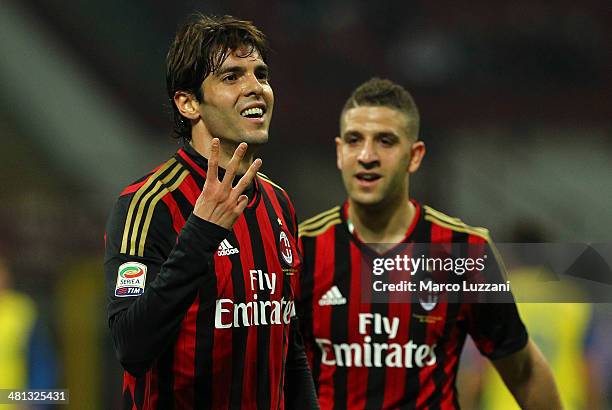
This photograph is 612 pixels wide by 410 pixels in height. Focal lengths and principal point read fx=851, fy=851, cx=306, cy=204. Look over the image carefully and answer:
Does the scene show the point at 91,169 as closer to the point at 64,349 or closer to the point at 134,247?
the point at 64,349

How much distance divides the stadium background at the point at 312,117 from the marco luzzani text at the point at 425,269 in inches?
14.0

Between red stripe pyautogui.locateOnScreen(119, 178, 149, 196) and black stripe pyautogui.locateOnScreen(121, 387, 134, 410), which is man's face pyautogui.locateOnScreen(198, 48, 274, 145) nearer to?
red stripe pyautogui.locateOnScreen(119, 178, 149, 196)

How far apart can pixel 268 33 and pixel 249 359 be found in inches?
72.1

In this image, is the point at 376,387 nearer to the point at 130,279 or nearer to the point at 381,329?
the point at 381,329

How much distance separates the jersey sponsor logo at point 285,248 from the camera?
2072 mm

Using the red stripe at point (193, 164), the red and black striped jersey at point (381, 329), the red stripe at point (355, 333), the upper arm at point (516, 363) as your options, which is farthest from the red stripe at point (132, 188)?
the upper arm at point (516, 363)

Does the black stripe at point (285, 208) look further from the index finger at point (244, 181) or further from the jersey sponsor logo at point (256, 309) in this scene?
the index finger at point (244, 181)

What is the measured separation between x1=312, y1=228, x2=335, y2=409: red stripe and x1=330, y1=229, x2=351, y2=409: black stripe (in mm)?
14

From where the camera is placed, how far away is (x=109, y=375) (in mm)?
3342

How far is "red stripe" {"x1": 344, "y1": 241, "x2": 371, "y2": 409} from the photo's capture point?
2.75 metres

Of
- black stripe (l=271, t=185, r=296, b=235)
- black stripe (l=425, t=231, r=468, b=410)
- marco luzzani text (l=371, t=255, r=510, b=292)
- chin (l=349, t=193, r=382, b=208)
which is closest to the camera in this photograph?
black stripe (l=271, t=185, r=296, b=235)

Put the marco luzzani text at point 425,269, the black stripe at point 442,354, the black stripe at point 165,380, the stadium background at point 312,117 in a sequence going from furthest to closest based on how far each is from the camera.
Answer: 1. the stadium background at point 312,117
2. the marco luzzani text at point 425,269
3. the black stripe at point 442,354
4. the black stripe at point 165,380

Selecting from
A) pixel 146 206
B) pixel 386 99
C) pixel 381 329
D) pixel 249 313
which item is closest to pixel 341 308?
pixel 381 329

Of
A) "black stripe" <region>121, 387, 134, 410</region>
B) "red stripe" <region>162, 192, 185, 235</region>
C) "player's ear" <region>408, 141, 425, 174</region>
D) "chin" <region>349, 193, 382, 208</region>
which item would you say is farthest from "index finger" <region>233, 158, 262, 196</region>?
"player's ear" <region>408, 141, 425, 174</region>
